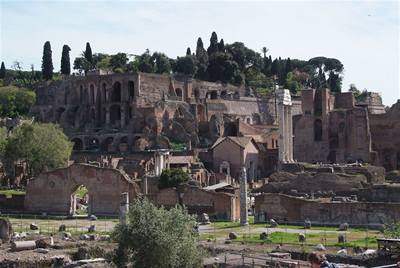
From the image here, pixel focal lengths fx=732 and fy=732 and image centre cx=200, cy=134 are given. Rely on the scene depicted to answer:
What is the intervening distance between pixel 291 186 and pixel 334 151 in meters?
19.7

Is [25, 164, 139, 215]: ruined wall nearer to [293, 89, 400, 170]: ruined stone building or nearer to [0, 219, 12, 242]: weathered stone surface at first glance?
[0, 219, 12, 242]: weathered stone surface

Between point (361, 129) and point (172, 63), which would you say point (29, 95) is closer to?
point (172, 63)

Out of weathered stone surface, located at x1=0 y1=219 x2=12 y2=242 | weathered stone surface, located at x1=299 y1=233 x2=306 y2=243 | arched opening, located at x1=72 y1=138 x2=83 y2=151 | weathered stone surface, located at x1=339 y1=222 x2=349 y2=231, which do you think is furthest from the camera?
arched opening, located at x1=72 y1=138 x2=83 y2=151

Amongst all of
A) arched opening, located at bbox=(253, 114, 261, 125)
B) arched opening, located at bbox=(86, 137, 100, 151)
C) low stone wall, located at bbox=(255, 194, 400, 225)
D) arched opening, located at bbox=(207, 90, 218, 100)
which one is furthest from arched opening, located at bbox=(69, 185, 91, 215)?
arched opening, located at bbox=(207, 90, 218, 100)

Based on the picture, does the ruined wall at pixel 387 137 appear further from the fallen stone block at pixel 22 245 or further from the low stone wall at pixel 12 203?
the fallen stone block at pixel 22 245

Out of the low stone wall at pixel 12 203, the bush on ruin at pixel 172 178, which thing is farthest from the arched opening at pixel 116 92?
the bush on ruin at pixel 172 178

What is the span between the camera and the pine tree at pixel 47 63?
94.1 meters

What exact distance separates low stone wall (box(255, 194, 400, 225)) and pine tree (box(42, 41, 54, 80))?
60636 millimetres

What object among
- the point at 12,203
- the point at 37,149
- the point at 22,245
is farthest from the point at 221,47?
the point at 22,245

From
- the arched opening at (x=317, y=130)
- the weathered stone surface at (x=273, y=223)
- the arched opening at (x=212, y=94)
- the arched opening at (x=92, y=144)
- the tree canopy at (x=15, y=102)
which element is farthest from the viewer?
the tree canopy at (x=15, y=102)

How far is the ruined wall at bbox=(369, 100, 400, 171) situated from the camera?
210ft

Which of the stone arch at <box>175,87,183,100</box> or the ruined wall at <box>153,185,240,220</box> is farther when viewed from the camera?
the stone arch at <box>175,87,183,100</box>

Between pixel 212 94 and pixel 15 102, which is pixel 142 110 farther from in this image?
pixel 15 102

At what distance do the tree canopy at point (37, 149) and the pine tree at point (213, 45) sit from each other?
49.0m
